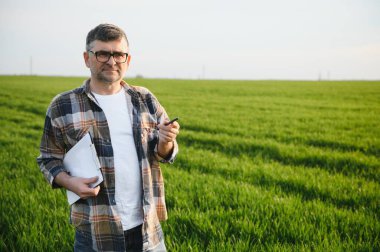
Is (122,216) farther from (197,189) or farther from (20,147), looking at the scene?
(20,147)

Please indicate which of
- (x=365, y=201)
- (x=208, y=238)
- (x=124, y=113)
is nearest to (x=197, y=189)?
(x=208, y=238)

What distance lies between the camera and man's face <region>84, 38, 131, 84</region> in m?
2.01

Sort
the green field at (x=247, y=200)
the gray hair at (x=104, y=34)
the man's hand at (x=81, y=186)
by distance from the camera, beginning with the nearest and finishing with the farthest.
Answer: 1. the man's hand at (x=81, y=186)
2. the gray hair at (x=104, y=34)
3. the green field at (x=247, y=200)

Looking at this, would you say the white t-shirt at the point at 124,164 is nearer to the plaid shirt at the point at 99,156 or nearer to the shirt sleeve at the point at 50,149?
the plaid shirt at the point at 99,156

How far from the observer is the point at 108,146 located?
2.02 meters

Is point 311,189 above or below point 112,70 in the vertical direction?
below

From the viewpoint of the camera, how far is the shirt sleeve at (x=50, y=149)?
2.01m

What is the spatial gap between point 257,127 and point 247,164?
175 inches

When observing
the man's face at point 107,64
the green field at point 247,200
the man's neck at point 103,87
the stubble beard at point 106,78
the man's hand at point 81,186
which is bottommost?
the green field at point 247,200

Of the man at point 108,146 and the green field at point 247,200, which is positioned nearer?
the man at point 108,146

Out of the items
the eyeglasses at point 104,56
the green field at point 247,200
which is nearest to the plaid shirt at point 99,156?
the eyeglasses at point 104,56

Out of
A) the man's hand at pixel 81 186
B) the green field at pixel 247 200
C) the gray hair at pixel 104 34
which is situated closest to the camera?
the man's hand at pixel 81 186

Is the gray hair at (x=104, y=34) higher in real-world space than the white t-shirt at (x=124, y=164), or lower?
higher

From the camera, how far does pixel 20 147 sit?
7.41 metres
